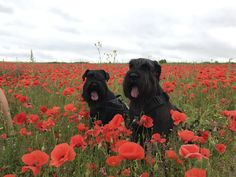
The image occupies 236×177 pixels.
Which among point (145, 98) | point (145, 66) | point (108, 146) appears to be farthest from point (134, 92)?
point (108, 146)

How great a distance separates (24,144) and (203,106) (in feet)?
13.9

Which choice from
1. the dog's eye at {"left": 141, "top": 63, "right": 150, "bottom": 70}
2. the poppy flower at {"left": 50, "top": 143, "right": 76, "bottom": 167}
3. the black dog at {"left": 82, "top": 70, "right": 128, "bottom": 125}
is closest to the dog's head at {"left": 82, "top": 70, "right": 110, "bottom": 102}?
the black dog at {"left": 82, "top": 70, "right": 128, "bottom": 125}

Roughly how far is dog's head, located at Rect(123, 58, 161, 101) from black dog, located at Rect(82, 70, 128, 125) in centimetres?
100

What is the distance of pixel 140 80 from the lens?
4641 millimetres

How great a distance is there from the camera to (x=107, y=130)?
3148mm

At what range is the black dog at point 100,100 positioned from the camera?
5840 mm

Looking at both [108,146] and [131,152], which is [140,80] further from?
[131,152]

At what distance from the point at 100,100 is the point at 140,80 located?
159 cm

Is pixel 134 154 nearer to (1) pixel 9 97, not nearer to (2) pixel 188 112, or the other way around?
(2) pixel 188 112

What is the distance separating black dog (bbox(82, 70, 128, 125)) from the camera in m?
5.84

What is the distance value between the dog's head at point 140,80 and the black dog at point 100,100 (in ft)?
3.28

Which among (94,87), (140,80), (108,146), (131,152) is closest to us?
(131,152)

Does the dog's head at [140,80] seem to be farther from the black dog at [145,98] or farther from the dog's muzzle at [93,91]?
the dog's muzzle at [93,91]

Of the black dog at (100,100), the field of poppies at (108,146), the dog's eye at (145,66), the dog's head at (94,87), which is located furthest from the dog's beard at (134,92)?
the dog's head at (94,87)
